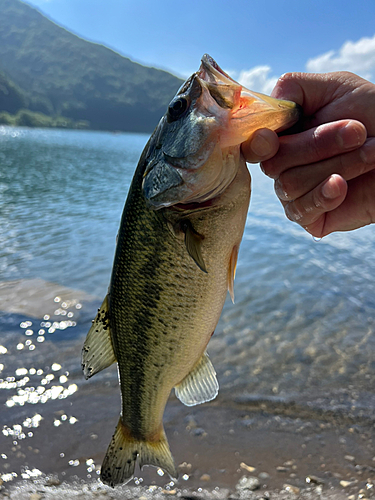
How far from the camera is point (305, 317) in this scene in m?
7.63

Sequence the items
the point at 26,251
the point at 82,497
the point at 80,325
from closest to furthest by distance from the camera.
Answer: the point at 82,497 < the point at 80,325 < the point at 26,251

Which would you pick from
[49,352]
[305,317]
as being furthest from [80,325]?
[305,317]

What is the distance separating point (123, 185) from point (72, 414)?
77.3 feet

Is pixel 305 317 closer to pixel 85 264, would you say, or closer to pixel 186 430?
pixel 186 430

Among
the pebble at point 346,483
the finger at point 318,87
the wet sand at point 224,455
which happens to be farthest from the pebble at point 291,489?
the finger at point 318,87

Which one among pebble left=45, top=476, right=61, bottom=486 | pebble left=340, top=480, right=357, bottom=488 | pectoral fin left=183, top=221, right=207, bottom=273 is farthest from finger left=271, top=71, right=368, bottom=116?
pebble left=45, top=476, right=61, bottom=486

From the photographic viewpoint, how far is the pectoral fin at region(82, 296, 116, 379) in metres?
2.45

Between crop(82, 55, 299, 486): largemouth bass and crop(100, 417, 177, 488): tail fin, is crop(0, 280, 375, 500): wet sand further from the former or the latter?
crop(82, 55, 299, 486): largemouth bass

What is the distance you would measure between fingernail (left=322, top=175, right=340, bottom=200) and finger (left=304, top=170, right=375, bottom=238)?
2.02ft

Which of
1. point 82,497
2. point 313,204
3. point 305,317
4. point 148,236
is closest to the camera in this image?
point 148,236

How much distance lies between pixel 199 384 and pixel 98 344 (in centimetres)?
78

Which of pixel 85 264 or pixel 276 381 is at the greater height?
pixel 276 381

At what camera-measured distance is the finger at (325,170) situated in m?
2.04

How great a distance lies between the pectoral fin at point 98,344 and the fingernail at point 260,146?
1.39 m
